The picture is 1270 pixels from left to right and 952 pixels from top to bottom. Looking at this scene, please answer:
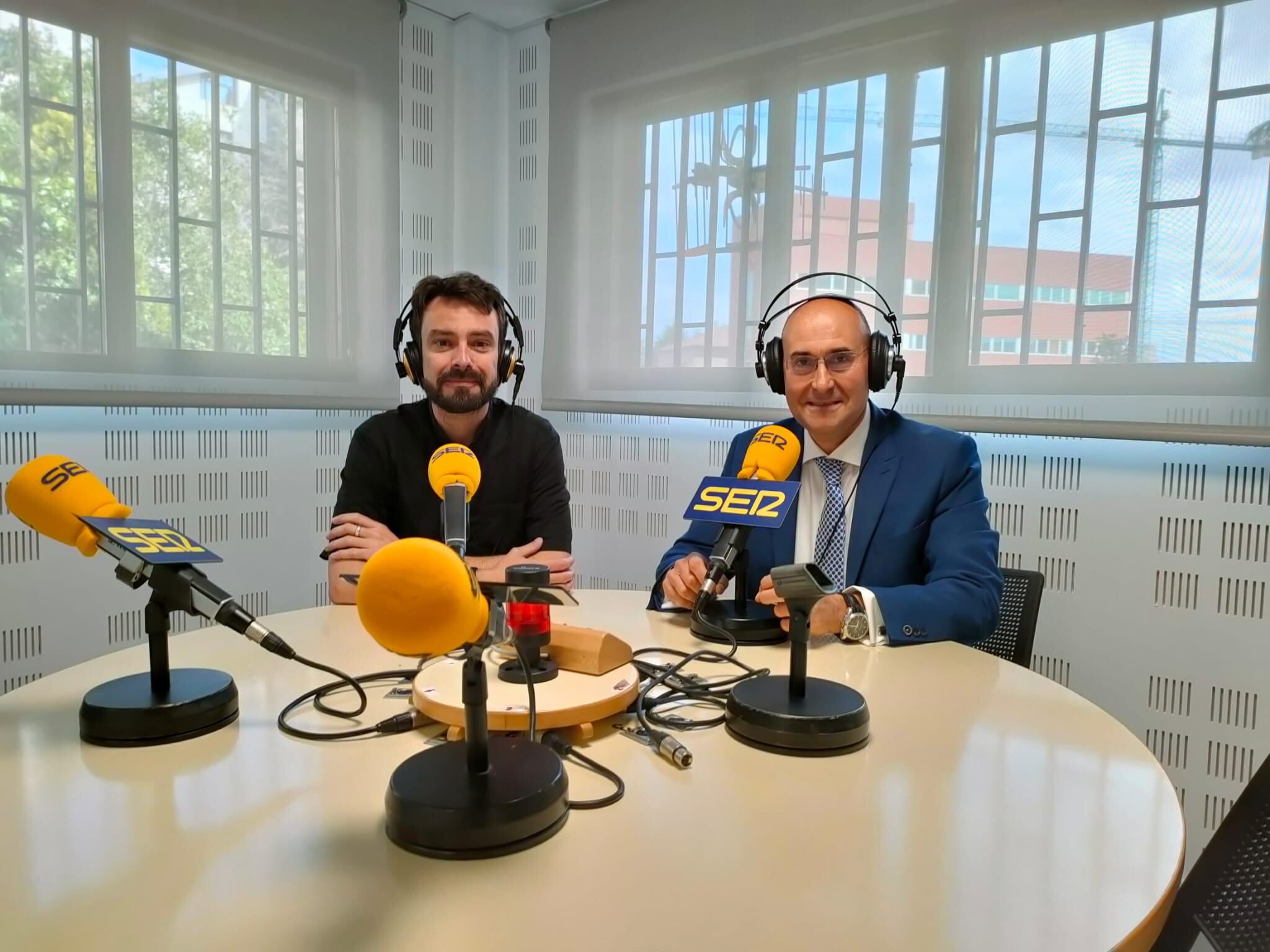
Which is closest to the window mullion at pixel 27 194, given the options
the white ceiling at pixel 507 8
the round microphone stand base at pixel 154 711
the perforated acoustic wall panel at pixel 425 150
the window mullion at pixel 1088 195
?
the perforated acoustic wall panel at pixel 425 150

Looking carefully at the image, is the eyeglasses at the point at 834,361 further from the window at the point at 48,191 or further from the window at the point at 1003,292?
the window at the point at 48,191

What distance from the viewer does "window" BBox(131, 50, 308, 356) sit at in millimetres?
2762

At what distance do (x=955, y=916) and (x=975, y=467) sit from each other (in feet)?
4.52

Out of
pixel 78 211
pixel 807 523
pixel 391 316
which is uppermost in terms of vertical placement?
pixel 78 211

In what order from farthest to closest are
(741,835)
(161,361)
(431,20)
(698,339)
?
(431,20)
(698,339)
(161,361)
(741,835)

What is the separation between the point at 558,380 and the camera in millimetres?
3662

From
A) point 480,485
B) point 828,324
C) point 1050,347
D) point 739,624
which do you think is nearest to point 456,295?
point 480,485

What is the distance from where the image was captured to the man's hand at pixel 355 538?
1.92m

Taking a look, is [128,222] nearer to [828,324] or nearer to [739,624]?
[828,324]

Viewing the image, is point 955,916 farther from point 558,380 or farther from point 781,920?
point 558,380

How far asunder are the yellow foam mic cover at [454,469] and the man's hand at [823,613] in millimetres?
567

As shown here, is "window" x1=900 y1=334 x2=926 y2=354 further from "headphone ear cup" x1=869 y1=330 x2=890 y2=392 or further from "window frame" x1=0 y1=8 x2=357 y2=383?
"window frame" x1=0 y1=8 x2=357 y2=383

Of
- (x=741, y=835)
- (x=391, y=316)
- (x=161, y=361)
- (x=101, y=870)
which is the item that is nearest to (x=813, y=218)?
(x=391, y=316)

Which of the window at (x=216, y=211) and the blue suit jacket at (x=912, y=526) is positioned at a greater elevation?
the window at (x=216, y=211)
